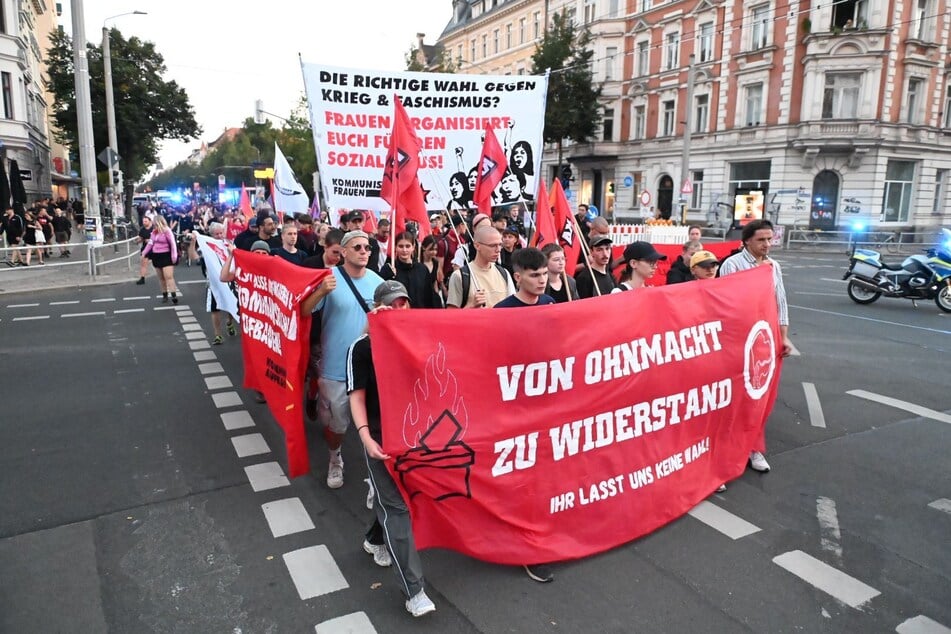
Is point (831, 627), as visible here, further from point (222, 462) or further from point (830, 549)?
point (222, 462)

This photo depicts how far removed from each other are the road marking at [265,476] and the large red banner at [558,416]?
190 centimetres

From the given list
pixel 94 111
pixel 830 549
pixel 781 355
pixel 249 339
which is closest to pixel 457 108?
pixel 249 339

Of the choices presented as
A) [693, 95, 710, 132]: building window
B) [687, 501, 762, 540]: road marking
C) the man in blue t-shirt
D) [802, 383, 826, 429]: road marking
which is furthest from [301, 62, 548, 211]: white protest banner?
[693, 95, 710, 132]: building window

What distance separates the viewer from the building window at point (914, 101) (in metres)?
31.9

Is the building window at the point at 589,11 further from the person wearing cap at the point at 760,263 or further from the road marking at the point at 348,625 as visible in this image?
the road marking at the point at 348,625

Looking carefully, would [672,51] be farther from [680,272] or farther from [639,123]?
[680,272]

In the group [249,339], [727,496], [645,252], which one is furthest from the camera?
[249,339]

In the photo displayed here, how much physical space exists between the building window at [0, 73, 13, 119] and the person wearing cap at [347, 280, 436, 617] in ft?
125

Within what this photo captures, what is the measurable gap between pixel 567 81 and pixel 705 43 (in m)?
8.68

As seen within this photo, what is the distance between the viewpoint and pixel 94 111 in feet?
133

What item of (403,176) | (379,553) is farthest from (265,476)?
(403,176)

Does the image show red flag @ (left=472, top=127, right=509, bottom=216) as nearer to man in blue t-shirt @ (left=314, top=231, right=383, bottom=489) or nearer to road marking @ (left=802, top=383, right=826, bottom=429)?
man in blue t-shirt @ (left=314, top=231, right=383, bottom=489)

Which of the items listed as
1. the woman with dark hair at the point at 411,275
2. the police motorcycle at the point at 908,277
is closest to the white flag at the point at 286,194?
the woman with dark hair at the point at 411,275

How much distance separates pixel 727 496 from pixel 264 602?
3223 mm
